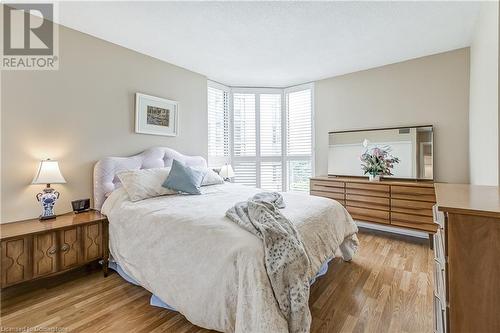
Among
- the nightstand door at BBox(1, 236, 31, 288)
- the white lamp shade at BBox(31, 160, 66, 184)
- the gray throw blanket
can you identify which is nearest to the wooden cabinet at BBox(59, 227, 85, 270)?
the nightstand door at BBox(1, 236, 31, 288)

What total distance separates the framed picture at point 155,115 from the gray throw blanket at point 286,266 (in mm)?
2310

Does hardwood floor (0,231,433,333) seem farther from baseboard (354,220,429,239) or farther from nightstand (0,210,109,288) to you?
baseboard (354,220,429,239)

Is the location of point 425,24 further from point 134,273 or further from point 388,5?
point 134,273

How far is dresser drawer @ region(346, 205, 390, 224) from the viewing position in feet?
10.8

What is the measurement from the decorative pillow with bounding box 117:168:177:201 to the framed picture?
81 cm

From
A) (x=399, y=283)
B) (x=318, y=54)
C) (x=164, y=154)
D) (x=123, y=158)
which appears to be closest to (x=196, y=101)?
(x=164, y=154)

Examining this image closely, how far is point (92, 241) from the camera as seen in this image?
2293 millimetres

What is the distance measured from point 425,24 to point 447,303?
2770 millimetres

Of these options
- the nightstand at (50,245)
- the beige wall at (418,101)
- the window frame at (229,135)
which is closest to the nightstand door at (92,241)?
the nightstand at (50,245)

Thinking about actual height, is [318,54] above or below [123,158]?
above

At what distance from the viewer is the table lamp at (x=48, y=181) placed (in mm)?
2238

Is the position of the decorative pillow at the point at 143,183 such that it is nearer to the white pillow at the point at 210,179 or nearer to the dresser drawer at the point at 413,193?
the white pillow at the point at 210,179

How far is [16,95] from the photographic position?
7.41 feet

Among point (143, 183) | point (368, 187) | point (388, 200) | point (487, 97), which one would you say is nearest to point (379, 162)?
point (368, 187)
